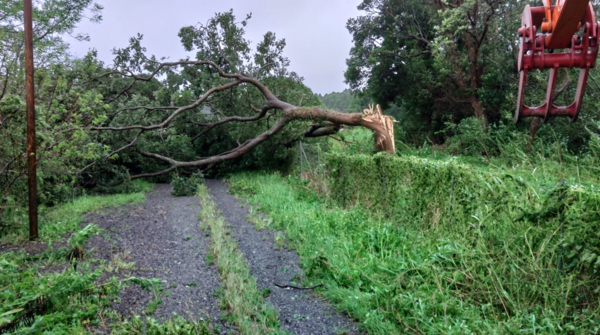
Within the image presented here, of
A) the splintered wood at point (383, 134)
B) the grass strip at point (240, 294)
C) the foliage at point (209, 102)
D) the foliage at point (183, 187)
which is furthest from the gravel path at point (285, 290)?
the foliage at point (209, 102)

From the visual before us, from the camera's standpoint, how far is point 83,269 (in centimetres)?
493

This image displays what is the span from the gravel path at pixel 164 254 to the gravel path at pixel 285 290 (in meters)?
0.66

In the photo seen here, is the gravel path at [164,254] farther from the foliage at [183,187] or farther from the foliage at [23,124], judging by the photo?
the foliage at [183,187]

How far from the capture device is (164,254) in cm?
604

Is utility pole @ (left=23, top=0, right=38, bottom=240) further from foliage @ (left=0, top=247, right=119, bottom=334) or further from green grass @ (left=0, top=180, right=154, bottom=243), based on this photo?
foliage @ (left=0, top=247, right=119, bottom=334)

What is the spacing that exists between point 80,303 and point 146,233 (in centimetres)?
372

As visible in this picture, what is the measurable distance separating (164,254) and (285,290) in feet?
7.72

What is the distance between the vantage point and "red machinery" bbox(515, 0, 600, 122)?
4.17 metres

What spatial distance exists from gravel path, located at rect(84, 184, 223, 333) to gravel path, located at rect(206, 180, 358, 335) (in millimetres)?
656

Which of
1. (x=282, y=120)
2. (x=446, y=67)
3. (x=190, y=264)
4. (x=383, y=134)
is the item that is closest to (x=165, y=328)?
(x=190, y=264)

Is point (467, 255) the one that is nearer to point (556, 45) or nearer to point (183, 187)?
point (556, 45)

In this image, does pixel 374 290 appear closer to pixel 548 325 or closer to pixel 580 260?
pixel 548 325

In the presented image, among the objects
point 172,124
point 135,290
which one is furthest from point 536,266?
point 172,124

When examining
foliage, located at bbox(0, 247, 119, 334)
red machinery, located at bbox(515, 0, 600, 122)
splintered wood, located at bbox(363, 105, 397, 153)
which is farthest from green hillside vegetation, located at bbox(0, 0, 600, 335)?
splintered wood, located at bbox(363, 105, 397, 153)
